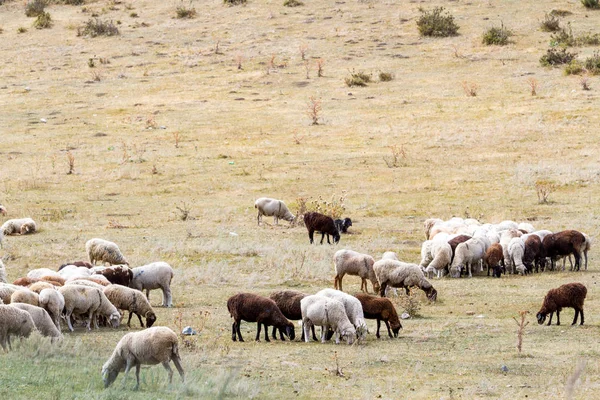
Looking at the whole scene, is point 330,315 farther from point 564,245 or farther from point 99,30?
point 99,30

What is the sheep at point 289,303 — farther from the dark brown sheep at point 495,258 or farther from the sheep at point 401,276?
the dark brown sheep at point 495,258

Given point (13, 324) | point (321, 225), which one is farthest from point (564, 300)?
point (321, 225)

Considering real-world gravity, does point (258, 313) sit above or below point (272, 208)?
above

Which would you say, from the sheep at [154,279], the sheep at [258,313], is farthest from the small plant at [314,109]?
the sheep at [258,313]

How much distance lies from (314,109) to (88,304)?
28050 millimetres

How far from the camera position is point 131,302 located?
51.8ft

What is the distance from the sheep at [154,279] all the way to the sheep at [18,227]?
10.1 m

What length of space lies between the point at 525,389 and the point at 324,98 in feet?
117

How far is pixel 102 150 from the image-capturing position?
39.4m

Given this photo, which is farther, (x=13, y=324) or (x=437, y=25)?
(x=437, y=25)

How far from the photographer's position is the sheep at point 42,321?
43.5ft

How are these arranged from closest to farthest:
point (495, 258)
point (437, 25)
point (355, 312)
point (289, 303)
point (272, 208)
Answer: point (355, 312), point (289, 303), point (495, 258), point (272, 208), point (437, 25)

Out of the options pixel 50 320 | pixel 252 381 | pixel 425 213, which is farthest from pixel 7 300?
pixel 425 213

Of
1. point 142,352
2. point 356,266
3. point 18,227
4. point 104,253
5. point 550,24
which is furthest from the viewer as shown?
point 550,24
